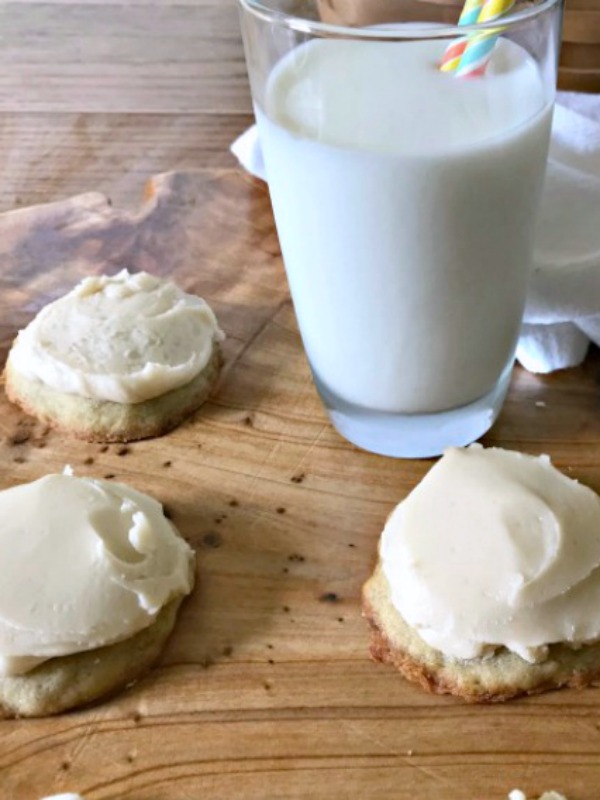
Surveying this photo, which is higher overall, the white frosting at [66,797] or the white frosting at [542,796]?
the white frosting at [66,797]

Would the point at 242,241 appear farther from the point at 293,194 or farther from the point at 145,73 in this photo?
the point at 145,73

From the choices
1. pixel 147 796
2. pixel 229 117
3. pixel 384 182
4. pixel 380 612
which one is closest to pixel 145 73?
pixel 229 117

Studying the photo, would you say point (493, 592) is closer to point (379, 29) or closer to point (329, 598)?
point (329, 598)

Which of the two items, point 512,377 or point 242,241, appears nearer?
point 512,377

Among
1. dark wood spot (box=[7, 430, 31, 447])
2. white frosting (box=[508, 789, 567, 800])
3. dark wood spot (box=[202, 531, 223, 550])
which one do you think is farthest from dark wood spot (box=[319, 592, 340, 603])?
dark wood spot (box=[7, 430, 31, 447])

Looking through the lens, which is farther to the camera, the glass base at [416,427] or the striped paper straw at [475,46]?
the glass base at [416,427]

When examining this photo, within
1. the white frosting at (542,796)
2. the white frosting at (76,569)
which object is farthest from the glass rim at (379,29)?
the white frosting at (542,796)

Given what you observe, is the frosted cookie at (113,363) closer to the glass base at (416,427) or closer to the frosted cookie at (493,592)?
the glass base at (416,427)
